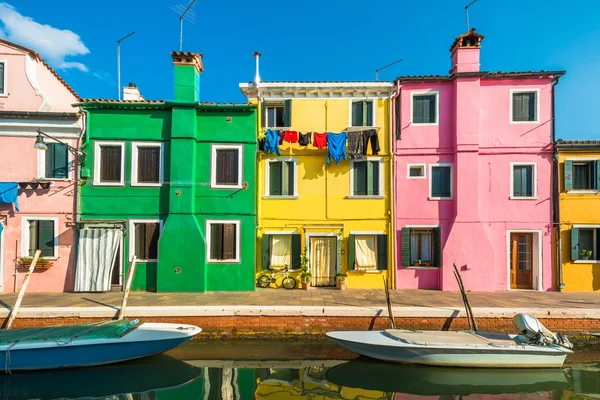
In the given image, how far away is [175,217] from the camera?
1187 centimetres

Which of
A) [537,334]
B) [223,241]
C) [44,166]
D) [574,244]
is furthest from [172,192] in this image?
[574,244]

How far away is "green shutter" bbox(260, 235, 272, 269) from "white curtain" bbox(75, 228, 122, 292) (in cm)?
529

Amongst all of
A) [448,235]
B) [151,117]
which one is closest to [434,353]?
[448,235]

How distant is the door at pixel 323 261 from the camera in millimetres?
13102

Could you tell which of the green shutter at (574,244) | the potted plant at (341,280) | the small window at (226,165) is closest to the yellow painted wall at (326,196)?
the potted plant at (341,280)

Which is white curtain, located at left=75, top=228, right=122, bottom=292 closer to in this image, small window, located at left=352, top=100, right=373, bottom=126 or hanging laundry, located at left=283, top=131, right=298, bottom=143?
hanging laundry, located at left=283, top=131, right=298, bottom=143

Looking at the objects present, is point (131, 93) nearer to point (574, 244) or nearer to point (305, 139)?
point (305, 139)

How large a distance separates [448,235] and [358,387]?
7.68m

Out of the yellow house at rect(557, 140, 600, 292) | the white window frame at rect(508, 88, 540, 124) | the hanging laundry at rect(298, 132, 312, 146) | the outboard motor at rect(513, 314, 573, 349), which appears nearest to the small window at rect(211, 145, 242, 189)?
the hanging laundry at rect(298, 132, 312, 146)

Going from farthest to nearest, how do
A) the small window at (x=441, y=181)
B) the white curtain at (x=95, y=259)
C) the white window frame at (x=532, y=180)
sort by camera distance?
1. the small window at (x=441, y=181)
2. the white window frame at (x=532, y=180)
3. the white curtain at (x=95, y=259)

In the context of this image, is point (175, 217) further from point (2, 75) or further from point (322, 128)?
point (2, 75)

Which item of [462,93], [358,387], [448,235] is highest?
[462,93]

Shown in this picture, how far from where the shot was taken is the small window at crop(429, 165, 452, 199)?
13.2 meters

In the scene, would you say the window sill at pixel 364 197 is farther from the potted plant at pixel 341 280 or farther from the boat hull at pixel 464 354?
the boat hull at pixel 464 354
